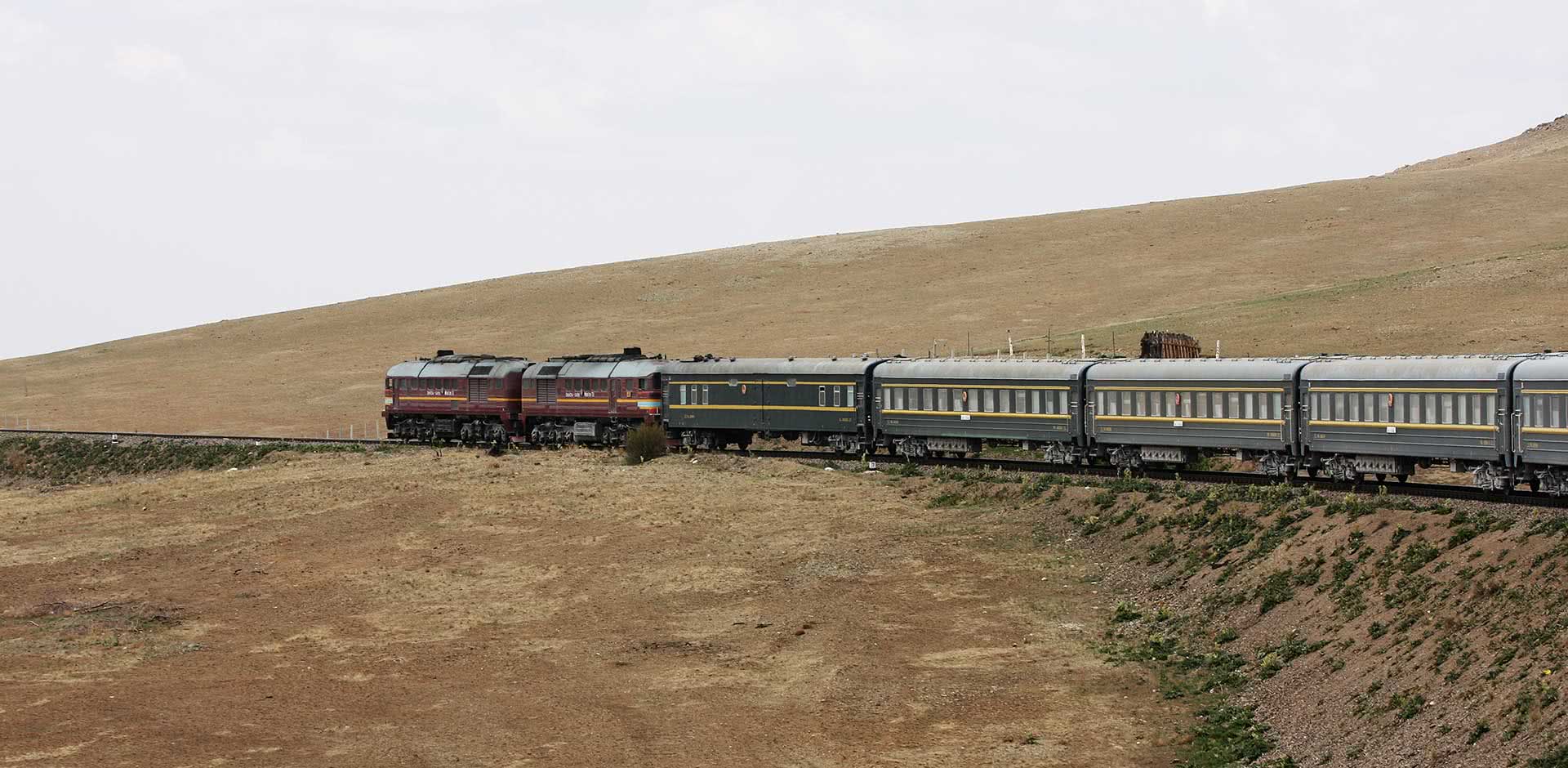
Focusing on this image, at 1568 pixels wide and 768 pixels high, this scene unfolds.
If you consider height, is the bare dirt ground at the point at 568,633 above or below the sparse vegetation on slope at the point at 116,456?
below

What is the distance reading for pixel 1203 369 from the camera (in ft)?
137

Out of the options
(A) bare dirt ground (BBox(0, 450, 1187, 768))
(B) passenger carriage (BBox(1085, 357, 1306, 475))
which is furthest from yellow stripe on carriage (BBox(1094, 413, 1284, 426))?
(A) bare dirt ground (BBox(0, 450, 1187, 768))

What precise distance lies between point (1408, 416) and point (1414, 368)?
1.10 m

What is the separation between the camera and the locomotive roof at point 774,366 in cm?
5353

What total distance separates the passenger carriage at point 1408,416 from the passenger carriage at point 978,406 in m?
8.02

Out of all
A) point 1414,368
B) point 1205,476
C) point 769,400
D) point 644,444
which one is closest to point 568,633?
point 1205,476

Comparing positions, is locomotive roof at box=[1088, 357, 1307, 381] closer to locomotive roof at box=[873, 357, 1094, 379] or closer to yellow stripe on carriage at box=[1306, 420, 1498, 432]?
locomotive roof at box=[873, 357, 1094, 379]

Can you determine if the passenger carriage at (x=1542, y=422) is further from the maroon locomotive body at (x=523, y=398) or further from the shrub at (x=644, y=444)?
the maroon locomotive body at (x=523, y=398)

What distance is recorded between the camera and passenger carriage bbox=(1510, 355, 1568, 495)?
31.8m

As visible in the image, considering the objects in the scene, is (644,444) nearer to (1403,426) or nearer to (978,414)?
(978,414)

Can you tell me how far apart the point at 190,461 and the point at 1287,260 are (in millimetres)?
69610

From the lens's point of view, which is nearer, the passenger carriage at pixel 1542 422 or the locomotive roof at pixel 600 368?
the passenger carriage at pixel 1542 422

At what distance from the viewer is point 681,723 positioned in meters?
27.8

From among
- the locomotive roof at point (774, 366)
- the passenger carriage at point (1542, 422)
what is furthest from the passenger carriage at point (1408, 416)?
the locomotive roof at point (774, 366)
